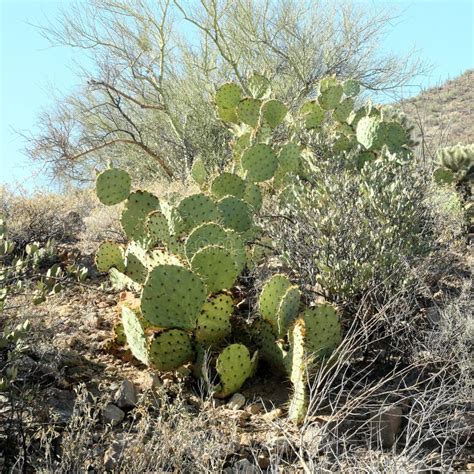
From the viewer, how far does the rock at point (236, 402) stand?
3698mm

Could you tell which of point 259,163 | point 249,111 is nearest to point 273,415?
point 259,163

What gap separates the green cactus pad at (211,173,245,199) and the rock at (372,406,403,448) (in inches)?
110

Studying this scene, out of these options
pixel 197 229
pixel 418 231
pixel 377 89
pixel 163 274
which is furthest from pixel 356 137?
pixel 377 89

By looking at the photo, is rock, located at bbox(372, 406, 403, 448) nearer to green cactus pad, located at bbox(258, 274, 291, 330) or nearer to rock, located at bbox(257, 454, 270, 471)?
rock, located at bbox(257, 454, 270, 471)

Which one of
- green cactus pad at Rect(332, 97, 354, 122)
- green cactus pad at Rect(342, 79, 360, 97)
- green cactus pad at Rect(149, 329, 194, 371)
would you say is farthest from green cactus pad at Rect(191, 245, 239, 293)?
green cactus pad at Rect(342, 79, 360, 97)

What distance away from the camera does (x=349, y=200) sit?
5016 millimetres

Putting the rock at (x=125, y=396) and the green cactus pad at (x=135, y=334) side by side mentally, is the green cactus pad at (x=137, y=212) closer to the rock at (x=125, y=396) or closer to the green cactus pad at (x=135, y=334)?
the green cactus pad at (x=135, y=334)

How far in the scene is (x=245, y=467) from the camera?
312cm

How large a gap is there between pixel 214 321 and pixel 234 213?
1.54 m

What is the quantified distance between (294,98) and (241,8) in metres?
2.35

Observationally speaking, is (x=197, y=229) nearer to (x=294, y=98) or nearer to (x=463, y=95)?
(x=294, y=98)

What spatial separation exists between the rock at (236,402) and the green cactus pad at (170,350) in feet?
1.26

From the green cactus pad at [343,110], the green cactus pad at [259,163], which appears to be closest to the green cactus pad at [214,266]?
the green cactus pad at [259,163]

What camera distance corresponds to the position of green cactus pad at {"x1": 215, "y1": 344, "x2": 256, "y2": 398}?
3.73 metres
